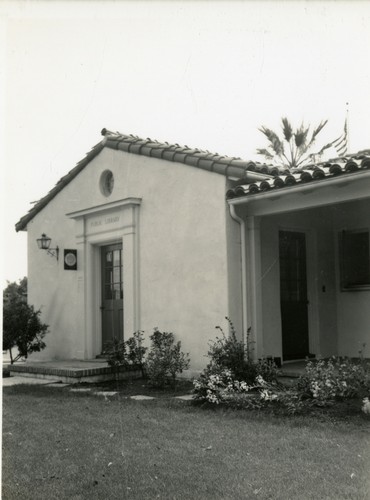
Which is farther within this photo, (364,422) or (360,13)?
(364,422)

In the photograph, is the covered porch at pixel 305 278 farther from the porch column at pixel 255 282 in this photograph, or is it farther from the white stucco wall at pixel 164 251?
the white stucco wall at pixel 164 251

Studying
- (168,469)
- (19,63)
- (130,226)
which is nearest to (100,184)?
(130,226)

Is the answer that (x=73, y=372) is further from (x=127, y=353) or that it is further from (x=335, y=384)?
(x=335, y=384)

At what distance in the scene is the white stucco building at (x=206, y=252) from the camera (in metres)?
8.67

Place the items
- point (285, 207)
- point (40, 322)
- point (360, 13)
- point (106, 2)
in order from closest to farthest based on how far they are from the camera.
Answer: point (106, 2)
point (360, 13)
point (285, 207)
point (40, 322)

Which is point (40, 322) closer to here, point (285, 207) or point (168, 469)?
point (285, 207)

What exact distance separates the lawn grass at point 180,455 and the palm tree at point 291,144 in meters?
18.1

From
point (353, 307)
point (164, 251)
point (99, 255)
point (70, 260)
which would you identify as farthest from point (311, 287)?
point (70, 260)

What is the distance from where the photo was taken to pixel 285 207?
8352mm

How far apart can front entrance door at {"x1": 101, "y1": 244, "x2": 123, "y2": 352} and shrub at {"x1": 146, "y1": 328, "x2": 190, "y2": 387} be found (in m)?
1.82

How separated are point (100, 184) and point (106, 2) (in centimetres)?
783

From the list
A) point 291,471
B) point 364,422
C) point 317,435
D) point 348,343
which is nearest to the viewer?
point 291,471

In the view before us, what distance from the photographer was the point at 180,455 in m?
4.73

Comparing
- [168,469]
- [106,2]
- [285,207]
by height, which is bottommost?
[168,469]
